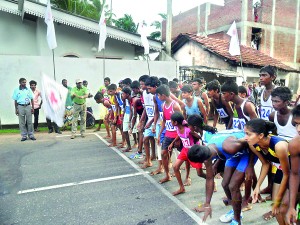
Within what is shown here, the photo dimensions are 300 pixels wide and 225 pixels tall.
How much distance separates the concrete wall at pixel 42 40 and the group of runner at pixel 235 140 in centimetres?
776

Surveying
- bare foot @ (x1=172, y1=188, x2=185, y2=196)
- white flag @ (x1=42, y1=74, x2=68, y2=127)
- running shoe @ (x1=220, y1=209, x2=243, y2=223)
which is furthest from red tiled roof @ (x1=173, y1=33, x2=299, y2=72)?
running shoe @ (x1=220, y1=209, x2=243, y2=223)

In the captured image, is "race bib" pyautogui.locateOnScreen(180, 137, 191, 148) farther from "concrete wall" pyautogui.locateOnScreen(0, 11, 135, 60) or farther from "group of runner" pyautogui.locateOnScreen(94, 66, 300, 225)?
"concrete wall" pyautogui.locateOnScreen(0, 11, 135, 60)

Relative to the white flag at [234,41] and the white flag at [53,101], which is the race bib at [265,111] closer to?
the white flag at [234,41]

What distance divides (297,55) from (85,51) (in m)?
19.0

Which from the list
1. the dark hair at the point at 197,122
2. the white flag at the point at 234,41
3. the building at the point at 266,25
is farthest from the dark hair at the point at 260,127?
the building at the point at 266,25

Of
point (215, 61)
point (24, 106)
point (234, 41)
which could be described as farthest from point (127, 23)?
point (24, 106)

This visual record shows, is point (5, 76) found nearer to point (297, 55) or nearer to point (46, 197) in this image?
point (46, 197)

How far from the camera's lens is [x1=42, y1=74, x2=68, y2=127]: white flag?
893cm

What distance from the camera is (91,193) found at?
4504mm

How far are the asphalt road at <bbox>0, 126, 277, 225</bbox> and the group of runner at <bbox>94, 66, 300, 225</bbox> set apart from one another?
214 mm

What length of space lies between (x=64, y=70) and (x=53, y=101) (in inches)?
95.0

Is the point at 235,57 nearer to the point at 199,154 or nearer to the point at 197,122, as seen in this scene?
the point at 197,122

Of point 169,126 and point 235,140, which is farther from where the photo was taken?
point 169,126

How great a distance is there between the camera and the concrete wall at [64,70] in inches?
404
